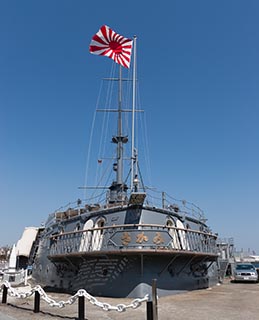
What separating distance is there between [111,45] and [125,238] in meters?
12.4

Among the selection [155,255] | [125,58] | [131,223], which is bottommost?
[155,255]

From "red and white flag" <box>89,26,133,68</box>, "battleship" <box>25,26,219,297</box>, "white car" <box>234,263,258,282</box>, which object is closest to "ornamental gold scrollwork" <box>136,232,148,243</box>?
Answer: "battleship" <box>25,26,219,297</box>

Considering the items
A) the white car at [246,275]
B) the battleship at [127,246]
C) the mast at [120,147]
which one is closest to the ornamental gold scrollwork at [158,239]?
the battleship at [127,246]

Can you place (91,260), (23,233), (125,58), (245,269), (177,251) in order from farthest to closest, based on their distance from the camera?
1. (23,233)
2. (245,269)
3. (125,58)
4. (91,260)
5. (177,251)

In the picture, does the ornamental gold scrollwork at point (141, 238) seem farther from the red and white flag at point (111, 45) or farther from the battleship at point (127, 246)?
the red and white flag at point (111, 45)

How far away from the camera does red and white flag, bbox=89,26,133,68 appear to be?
20.6m

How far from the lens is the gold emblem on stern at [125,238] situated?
617 inches

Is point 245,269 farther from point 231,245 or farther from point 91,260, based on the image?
point 91,260

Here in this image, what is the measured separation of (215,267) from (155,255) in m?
10.2

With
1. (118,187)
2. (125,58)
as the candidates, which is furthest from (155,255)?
(125,58)

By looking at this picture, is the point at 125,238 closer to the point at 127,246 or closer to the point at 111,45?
the point at 127,246

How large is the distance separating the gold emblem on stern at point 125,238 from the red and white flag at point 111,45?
1109cm

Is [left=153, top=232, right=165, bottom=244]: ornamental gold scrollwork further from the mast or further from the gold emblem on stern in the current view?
the mast

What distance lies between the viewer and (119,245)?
15766mm
